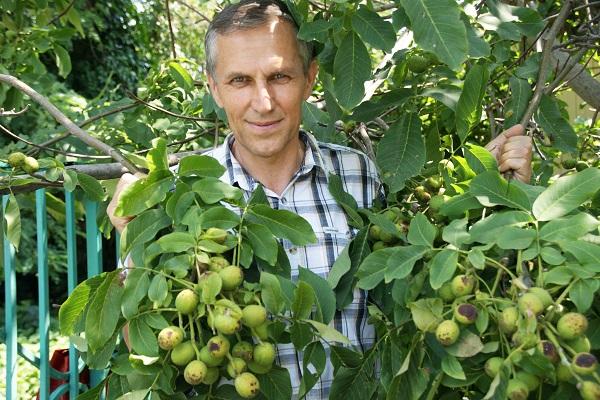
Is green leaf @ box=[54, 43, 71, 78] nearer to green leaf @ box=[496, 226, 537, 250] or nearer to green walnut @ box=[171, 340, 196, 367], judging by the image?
green walnut @ box=[171, 340, 196, 367]

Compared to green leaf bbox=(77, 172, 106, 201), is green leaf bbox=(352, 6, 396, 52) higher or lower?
higher

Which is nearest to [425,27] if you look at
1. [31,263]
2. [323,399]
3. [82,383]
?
[323,399]

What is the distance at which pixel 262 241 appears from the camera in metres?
1.48

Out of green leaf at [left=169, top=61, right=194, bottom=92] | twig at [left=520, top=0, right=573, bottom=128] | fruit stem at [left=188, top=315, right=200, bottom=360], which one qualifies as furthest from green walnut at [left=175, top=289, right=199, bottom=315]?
green leaf at [left=169, top=61, right=194, bottom=92]

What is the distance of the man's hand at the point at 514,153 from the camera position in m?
1.70

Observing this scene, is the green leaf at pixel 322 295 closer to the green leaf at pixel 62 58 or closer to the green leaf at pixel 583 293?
the green leaf at pixel 583 293

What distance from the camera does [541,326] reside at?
1120mm

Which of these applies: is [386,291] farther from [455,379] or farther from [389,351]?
[455,379]

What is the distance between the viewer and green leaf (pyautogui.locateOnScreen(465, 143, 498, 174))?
1.55m

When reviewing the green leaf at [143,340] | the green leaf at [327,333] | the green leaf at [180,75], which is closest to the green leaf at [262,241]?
the green leaf at [327,333]

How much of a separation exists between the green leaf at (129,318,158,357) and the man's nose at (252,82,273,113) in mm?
636

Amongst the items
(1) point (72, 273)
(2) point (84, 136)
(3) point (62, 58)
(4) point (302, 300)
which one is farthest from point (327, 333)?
(3) point (62, 58)

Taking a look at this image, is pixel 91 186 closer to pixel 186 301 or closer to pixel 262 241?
pixel 262 241

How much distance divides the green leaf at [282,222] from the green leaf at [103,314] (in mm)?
292
